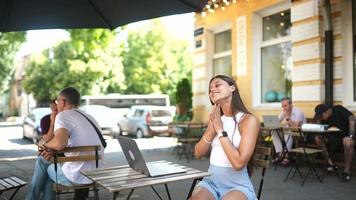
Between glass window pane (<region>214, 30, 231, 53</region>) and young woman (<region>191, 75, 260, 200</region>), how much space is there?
433 inches

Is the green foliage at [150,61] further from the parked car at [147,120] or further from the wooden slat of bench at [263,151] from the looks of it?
the wooden slat of bench at [263,151]

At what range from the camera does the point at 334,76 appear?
1043 cm

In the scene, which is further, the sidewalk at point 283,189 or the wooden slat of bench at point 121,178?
the sidewalk at point 283,189

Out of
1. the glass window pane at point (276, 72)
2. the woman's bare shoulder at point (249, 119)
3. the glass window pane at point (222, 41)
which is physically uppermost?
the glass window pane at point (222, 41)

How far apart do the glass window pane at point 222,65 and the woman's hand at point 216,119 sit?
1090cm

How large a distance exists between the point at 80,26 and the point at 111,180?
3.65 metres

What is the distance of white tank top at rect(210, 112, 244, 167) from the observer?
3.93 meters

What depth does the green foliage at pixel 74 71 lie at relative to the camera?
39938mm

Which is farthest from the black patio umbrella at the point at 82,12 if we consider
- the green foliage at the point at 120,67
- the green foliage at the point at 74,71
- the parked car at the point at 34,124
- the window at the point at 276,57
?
the green foliage at the point at 120,67

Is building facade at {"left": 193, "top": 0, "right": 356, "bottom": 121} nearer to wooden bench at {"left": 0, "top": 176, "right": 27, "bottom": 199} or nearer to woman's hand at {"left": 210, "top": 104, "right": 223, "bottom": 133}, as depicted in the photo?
woman's hand at {"left": 210, "top": 104, "right": 223, "bottom": 133}

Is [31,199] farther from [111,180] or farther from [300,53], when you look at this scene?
[300,53]

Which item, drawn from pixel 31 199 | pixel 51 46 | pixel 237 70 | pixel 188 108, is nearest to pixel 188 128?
pixel 237 70

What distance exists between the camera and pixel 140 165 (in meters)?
3.98

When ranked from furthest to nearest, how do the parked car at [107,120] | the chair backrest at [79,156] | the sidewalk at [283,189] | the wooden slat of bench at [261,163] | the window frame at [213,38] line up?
the parked car at [107,120] < the window frame at [213,38] < the sidewalk at [283,189] < the chair backrest at [79,156] < the wooden slat of bench at [261,163]
